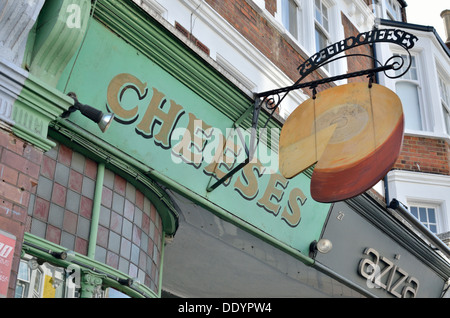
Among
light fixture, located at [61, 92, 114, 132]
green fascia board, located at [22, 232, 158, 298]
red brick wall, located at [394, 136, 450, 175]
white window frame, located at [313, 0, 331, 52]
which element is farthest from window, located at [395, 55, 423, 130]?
light fixture, located at [61, 92, 114, 132]

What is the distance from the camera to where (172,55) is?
7910mm

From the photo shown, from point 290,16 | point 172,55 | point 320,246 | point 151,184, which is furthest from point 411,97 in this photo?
point 151,184

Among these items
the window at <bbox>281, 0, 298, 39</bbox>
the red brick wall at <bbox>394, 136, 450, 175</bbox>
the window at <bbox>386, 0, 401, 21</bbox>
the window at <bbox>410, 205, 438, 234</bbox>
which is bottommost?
the window at <bbox>410, 205, 438, 234</bbox>

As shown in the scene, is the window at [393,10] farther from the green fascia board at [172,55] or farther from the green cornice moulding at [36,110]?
the green cornice moulding at [36,110]

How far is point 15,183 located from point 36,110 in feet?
2.33

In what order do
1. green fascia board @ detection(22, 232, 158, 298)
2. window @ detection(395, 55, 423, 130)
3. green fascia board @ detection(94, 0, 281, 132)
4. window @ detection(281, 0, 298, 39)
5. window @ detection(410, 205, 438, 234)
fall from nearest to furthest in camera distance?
green fascia board @ detection(22, 232, 158, 298)
green fascia board @ detection(94, 0, 281, 132)
window @ detection(281, 0, 298, 39)
window @ detection(410, 205, 438, 234)
window @ detection(395, 55, 423, 130)

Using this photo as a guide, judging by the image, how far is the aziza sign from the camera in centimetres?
721

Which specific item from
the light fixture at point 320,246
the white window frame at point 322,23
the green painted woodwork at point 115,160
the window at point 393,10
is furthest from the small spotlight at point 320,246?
the window at point 393,10

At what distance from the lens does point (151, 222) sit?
8.05m

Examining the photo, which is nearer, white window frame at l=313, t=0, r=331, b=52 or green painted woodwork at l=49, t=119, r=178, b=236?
green painted woodwork at l=49, t=119, r=178, b=236

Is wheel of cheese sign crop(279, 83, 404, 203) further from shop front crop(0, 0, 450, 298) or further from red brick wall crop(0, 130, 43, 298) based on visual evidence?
red brick wall crop(0, 130, 43, 298)

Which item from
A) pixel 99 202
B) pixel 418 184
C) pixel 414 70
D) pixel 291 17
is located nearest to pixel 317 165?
pixel 99 202

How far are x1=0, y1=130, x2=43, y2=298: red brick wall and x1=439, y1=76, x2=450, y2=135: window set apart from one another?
1138cm

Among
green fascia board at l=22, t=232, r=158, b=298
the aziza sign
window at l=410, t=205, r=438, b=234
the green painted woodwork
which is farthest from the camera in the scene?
window at l=410, t=205, r=438, b=234
